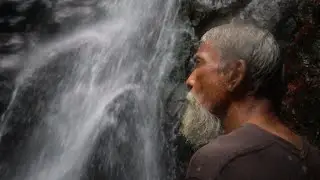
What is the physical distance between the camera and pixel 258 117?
2178mm

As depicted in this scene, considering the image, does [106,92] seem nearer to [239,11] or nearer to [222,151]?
[239,11]

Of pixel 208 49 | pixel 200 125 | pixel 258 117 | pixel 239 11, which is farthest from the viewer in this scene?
pixel 239 11

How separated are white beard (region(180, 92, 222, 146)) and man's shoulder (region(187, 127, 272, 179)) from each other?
0.61 m

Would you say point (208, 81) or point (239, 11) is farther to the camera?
point (239, 11)

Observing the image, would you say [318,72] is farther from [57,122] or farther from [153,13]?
[57,122]

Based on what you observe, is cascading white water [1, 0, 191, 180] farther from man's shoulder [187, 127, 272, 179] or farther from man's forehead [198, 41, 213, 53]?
man's shoulder [187, 127, 272, 179]

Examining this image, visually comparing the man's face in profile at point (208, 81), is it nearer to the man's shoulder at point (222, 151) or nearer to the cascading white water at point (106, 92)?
the man's shoulder at point (222, 151)

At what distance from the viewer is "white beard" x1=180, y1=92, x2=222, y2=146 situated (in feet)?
8.73

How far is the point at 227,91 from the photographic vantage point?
2.20 meters

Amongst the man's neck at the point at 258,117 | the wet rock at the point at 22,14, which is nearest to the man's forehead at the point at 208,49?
the man's neck at the point at 258,117

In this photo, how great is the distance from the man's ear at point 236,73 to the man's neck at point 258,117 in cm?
8

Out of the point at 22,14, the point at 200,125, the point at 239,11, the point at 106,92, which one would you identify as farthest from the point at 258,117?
the point at 22,14

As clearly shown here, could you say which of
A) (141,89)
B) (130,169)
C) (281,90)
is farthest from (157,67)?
(281,90)

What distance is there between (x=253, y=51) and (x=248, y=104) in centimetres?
22
